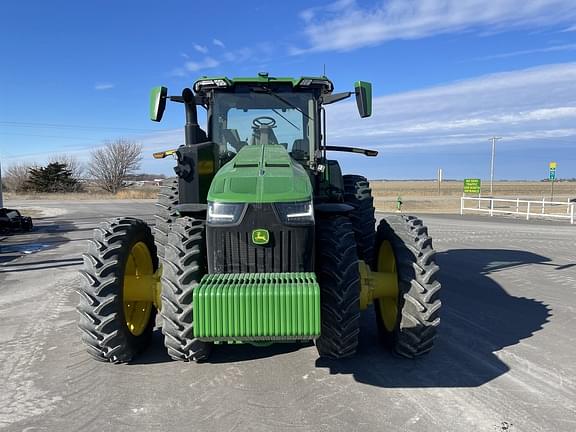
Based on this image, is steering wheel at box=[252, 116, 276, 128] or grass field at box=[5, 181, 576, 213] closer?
steering wheel at box=[252, 116, 276, 128]

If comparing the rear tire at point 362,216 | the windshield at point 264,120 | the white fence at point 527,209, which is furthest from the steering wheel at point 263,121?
the white fence at point 527,209

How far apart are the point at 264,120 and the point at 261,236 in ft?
7.74

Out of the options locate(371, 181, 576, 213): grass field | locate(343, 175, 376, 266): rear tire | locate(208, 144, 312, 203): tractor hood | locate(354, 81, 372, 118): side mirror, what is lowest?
locate(371, 181, 576, 213): grass field

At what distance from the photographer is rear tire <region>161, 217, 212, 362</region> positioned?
12.1ft

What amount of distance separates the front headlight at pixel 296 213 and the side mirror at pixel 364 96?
1.95 m

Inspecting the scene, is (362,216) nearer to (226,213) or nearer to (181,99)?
(181,99)

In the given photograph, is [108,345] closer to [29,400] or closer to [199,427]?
[29,400]

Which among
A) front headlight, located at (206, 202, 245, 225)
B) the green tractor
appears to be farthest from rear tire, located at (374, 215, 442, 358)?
front headlight, located at (206, 202, 245, 225)

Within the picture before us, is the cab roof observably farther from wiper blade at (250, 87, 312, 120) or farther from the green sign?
the green sign

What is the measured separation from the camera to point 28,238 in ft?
48.6

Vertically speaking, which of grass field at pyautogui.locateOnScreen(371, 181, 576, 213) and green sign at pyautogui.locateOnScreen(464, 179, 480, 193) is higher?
green sign at pyautogui.locateOnScreen(464, 179, 480, 193)

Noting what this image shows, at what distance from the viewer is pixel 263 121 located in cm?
562

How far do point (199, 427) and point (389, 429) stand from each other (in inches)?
50.9

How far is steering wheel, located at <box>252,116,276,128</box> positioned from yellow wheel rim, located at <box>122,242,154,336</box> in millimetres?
2008
